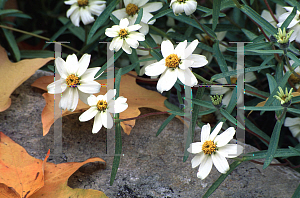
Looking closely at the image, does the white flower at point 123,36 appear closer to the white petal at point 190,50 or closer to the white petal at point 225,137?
the white petal at point 190,50

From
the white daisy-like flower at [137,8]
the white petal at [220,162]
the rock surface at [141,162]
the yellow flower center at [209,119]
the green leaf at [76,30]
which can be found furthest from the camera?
the green leaf at [76,30]

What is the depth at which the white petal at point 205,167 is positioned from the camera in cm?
53

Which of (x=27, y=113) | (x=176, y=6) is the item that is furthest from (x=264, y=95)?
(x=27, y=113)

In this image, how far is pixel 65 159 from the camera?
0.70m

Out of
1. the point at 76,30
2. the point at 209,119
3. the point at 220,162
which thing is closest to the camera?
the point at 220,162

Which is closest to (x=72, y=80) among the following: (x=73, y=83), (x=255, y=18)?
(x=73, y=83)

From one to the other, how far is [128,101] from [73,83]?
0.19m

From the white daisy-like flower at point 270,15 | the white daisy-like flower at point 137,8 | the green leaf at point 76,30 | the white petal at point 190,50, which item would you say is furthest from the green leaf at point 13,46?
the white daisy-like flower at point 270,15

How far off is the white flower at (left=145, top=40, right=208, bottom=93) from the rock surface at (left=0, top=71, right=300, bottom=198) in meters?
0.22

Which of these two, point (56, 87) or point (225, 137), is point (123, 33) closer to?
point (56, 87)

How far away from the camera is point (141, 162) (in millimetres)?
708

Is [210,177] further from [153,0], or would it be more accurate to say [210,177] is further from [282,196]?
[153,0]

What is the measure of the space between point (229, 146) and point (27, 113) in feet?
1.75

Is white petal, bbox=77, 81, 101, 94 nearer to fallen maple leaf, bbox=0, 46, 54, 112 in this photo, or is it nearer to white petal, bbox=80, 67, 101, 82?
white petal, bbox=80, 67, 101, 82
